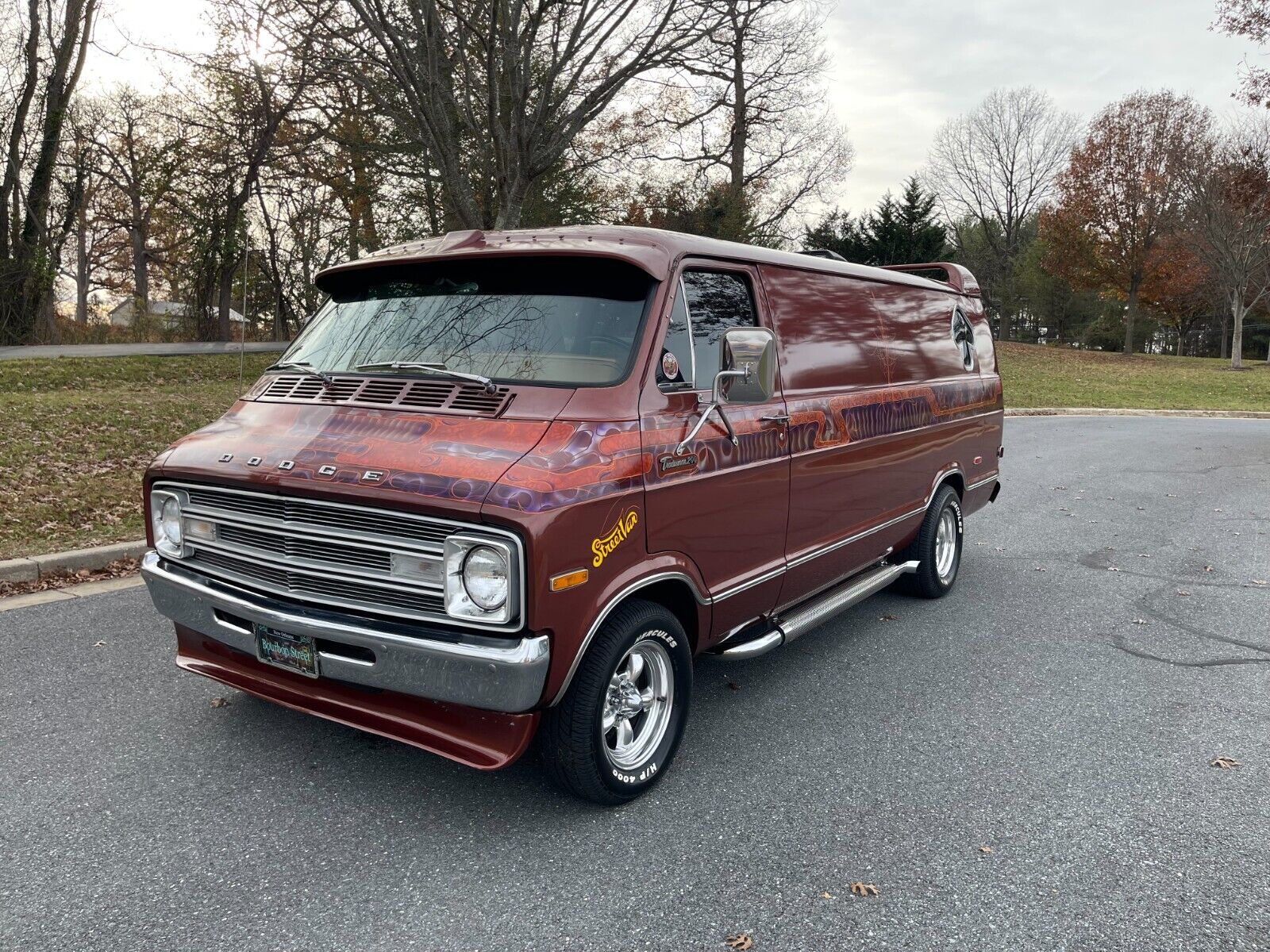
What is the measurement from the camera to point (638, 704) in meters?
3.61

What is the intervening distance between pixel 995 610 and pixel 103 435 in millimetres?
9335

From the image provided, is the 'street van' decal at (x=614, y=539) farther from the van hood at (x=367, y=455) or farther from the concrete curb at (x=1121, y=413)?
the concrete curb at (x=1121, y=413)

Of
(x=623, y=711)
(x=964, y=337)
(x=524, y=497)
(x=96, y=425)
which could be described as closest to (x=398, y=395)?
(x=524, y=497)

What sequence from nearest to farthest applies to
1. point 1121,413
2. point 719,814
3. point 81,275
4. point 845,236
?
1. point 719,814
2. point 1121,413
3. point 845,236
4. point 81,275

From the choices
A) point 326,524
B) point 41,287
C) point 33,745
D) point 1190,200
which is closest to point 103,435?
point 33,745

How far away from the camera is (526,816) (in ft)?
11.1

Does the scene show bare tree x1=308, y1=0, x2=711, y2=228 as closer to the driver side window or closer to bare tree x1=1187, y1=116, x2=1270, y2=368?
the driver side window

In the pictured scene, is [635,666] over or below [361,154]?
below

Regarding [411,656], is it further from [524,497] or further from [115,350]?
[115,350]

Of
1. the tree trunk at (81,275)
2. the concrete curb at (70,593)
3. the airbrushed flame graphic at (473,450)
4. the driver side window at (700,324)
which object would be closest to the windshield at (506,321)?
the driver side window at (700,324)

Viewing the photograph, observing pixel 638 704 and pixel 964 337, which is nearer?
pixel 638 704

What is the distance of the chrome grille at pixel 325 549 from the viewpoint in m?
3.04

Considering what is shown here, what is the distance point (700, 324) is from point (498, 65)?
10.7 meters

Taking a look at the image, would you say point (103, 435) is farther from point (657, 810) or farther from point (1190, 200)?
point (1190, 200)
